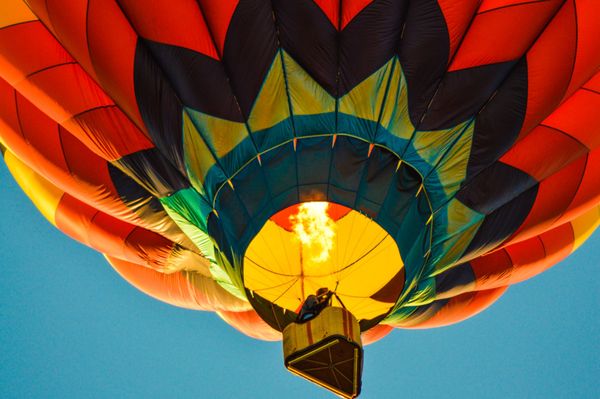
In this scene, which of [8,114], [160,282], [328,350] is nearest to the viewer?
[328,350]

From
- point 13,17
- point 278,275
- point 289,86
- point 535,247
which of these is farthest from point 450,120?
point 13,17

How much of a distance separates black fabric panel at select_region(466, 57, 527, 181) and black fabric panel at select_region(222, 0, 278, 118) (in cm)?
153

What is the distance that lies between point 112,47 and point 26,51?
72cm

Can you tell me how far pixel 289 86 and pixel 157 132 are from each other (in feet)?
3.08

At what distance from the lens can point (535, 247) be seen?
8.48 meters

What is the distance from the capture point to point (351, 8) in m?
6.62

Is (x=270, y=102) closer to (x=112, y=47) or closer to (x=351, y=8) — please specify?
(x=351, y=8)

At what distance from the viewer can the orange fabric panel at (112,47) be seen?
6562 millimetres

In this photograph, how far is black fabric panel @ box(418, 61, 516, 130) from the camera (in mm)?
6805

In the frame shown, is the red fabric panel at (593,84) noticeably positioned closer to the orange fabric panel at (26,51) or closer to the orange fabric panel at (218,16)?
the orange fabric panel at (218,16)

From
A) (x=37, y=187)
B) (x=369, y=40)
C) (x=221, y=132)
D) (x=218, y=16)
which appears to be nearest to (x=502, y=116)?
(x=369, y=40)

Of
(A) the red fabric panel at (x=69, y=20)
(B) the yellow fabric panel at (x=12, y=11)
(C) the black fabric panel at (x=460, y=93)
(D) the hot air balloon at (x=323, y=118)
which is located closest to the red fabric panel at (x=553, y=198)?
(D) the hot air balloon at (x=323, y=118)

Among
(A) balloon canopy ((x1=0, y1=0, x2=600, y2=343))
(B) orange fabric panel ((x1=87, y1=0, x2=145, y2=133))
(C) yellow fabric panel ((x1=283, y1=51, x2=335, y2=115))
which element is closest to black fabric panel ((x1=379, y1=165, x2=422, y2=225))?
(A) balloon canopy ((x1=0, y1=0, x2=600, y2=343))

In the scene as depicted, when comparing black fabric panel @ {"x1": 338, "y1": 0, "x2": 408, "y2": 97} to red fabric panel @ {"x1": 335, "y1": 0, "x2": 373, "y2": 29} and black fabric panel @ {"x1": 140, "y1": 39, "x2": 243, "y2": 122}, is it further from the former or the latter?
black fabric panel @ {"x1": 140, "y1": 39, "x2": 243, "y2": 122}
